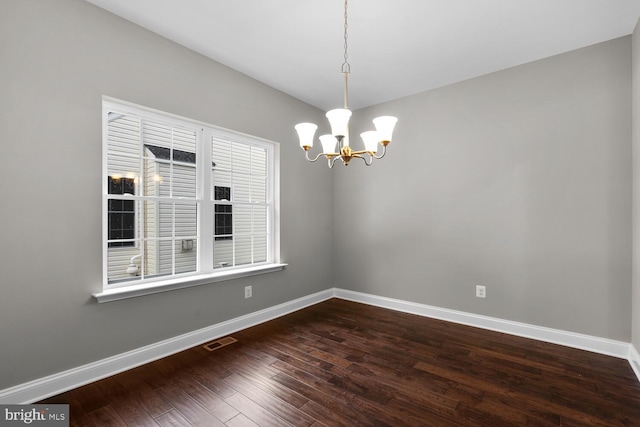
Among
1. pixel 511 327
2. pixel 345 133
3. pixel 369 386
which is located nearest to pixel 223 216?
pixel 345 133

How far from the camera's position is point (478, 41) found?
2686mm

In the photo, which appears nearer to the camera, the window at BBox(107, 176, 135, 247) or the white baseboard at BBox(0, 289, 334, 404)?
the white baseboard at BBox(0, 289, 334, 404)

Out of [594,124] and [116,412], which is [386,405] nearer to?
[116,412]

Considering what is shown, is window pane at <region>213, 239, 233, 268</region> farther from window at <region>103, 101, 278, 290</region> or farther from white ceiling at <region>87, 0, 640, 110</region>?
white ceiling at <region>87, 0, 640, 110</region>

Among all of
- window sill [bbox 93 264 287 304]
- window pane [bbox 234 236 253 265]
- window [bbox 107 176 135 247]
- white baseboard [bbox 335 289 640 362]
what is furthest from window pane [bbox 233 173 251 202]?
white baseboard [bbox 335 289 640 362]

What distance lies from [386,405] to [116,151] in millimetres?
2794

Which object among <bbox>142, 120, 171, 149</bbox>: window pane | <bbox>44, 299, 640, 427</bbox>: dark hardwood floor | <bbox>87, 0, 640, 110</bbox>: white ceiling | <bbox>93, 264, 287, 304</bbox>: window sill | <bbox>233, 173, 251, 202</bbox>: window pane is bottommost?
<bbox>44, 299, 640, 427</bbox>: dark hardwood floor

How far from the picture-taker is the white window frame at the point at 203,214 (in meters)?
2.36

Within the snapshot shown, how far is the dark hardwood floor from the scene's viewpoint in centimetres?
182

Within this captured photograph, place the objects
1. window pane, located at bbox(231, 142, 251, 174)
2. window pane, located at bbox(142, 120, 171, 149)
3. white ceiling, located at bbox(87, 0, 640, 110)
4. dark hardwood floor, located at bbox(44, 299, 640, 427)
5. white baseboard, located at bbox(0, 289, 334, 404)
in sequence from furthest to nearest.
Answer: window pane, located at bbox(231, 142, 251, 174) → window pane, located at bbox(142, 120, 171, 149) → white ceiling, located at bbox(87, 0, 640, 110) → white baseboard, located at bbox(0, 289, 334, 404) → dark hardwood floor, located at bbox(44, 299, 640, 427)

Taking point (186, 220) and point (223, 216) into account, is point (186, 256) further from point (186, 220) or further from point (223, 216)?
point (223, 216)

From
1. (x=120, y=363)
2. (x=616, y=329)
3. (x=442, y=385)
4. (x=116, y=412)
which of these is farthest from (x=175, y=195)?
(x=616, y=329)

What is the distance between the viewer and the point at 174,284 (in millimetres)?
2645

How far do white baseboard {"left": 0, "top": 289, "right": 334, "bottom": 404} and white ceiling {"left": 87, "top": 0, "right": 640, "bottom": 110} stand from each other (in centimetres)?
271
